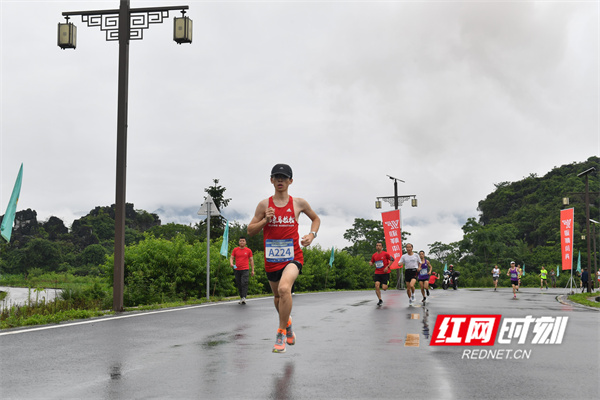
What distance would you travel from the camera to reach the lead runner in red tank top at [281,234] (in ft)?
25.0

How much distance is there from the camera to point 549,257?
316ft

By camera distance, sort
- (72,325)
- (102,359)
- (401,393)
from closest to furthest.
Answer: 1. (401,393)
2. (102,359)
3. (72,325)

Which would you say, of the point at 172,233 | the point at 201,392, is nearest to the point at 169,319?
the point at 201,392

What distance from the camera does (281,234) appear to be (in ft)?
25.5

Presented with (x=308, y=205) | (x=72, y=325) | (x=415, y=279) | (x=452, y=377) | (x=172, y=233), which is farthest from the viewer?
(x=172, y=233)

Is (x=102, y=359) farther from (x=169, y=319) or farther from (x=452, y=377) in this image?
(x=169, y=319)

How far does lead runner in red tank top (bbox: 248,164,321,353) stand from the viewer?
7605mm

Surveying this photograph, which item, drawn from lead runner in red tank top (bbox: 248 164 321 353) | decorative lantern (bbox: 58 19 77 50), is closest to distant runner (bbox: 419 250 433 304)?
decorative lantern (bbox: 58 19 77 50)

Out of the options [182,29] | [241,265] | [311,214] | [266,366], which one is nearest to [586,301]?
[241,265]

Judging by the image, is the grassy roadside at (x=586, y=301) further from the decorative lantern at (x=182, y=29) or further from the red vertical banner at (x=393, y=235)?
the decorative lantern at (x=182, y=29)

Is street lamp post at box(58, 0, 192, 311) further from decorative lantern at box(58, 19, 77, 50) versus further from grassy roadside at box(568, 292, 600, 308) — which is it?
grassy roadside at box(568, 292, 600, 308)

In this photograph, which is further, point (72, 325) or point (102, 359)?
point (72, 325)

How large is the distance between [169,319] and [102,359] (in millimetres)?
5357

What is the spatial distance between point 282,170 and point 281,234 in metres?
0.78
